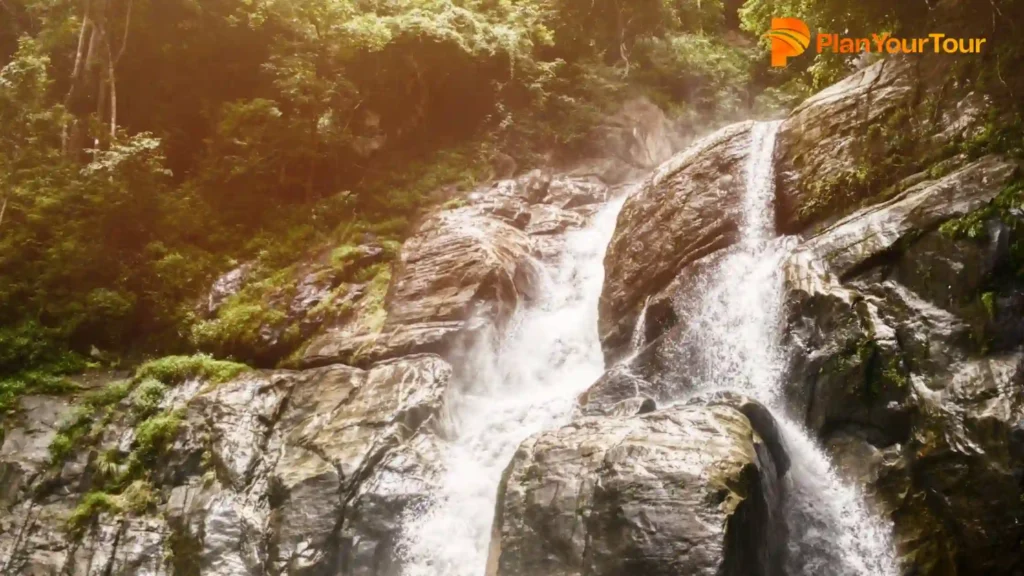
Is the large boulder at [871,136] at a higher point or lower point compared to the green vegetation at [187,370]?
higher

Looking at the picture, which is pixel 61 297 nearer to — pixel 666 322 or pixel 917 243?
pixel 666 322

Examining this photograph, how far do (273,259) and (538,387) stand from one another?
269 inches

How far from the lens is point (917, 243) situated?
8.18 meters

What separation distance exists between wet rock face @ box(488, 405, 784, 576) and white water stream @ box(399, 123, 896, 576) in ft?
2.25

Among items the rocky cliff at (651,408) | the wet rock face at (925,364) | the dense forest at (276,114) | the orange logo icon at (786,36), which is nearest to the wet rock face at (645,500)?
the rocky cliff at (651,408)

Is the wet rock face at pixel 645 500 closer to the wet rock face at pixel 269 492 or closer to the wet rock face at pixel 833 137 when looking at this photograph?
the wet rock face at pixel 269 492

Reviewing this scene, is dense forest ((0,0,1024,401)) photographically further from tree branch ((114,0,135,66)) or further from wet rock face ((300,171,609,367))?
wet rock face ((300,171,609,367))

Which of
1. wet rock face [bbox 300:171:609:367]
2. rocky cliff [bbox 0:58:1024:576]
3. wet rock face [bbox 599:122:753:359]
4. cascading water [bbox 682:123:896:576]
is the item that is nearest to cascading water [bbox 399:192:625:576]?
rocky cliff [bbox 0:58:1024:576]

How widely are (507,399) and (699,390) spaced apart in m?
3.32

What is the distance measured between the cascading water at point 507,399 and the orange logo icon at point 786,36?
19.3 ft

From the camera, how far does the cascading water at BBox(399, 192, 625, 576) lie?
8.77m

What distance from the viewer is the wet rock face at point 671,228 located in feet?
36.1

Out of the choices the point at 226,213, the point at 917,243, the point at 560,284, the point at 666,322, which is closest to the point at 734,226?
the point at 666,322

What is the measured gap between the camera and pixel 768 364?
902 centimetres
